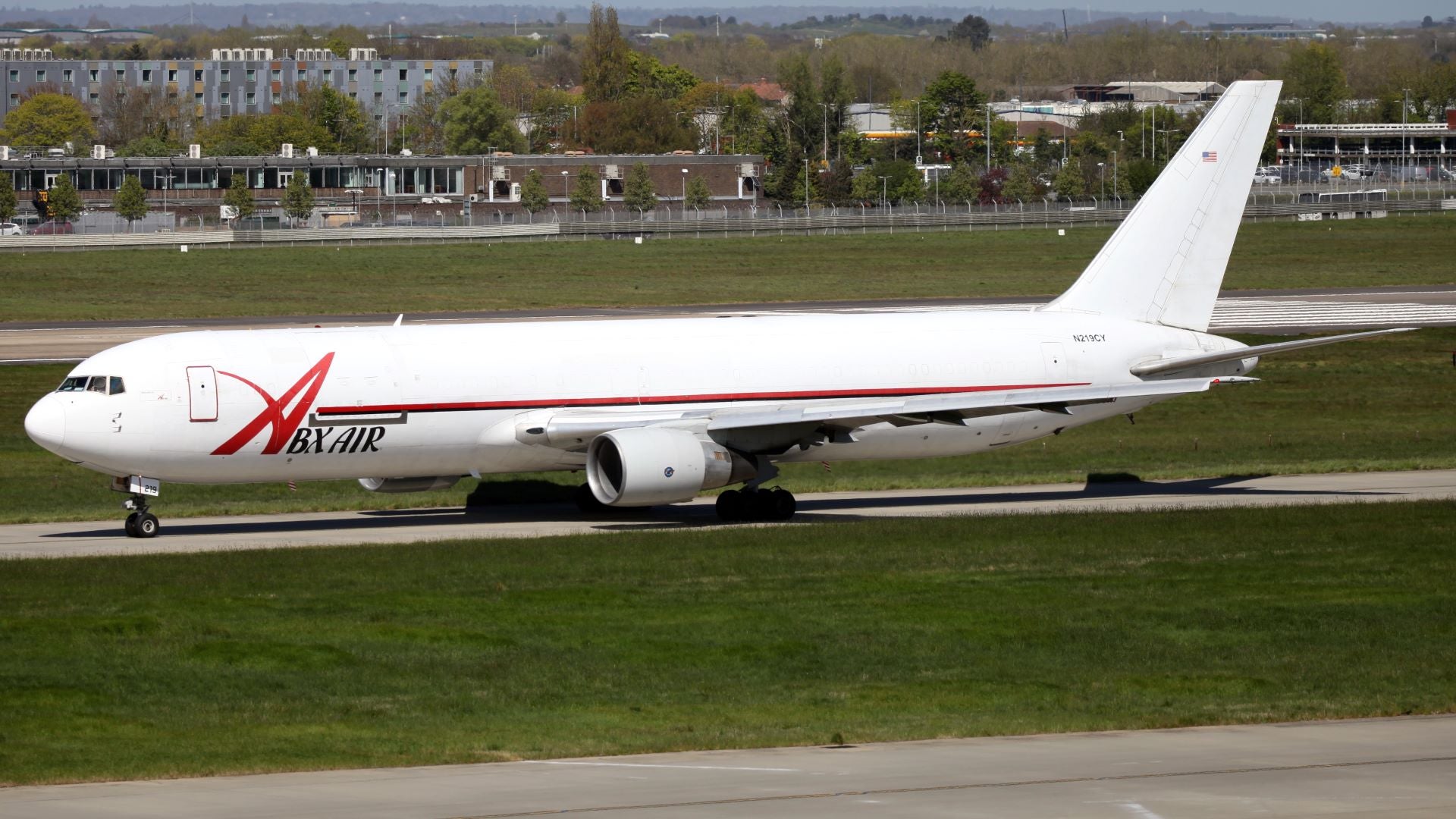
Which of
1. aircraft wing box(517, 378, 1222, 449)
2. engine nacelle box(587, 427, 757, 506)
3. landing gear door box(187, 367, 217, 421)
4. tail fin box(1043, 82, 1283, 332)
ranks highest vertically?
tail fin box(1043, 82, 1283, 332)

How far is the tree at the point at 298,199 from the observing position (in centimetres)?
16800

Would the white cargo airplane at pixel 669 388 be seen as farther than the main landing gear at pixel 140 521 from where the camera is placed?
No

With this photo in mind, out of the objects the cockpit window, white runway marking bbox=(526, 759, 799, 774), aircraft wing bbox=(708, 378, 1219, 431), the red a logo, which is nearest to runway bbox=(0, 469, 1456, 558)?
the red a logo

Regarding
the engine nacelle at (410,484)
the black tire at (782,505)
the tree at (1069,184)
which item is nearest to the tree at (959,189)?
the tree at (1069,184)

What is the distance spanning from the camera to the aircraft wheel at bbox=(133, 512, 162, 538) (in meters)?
34.2

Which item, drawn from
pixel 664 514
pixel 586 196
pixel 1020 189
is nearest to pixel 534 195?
pixel 586 196

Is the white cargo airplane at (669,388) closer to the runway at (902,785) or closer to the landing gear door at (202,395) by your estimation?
the landing gear door at (202,395)

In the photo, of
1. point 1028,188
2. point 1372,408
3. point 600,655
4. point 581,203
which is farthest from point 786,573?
point 1028,188

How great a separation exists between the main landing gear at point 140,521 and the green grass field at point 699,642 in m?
4.44

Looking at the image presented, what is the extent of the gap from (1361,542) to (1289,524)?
2272 millimetres

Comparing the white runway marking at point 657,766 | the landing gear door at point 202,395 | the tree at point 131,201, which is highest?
the tree at point 131,201

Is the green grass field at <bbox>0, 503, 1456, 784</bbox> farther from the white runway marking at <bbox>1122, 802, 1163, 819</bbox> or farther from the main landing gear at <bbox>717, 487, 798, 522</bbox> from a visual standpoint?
the main landing gear at <bbox>717, 487, 798, 522</bbox>

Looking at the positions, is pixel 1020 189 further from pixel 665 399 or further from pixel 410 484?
pixel 410 484

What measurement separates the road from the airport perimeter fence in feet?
194
